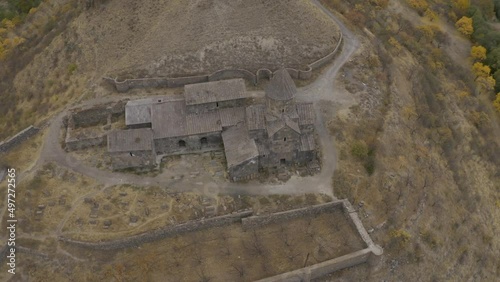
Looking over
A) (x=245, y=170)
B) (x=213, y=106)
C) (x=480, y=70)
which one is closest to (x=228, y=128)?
(x=213, y=106)

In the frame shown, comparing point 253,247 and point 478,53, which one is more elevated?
point 253,247

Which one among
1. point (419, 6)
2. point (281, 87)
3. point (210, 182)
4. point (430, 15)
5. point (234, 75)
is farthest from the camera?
point (419, 6)

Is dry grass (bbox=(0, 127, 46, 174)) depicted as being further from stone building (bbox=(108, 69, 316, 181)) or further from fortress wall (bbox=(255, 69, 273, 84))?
fortress wall (bbox=(255, 69, 273, 84))

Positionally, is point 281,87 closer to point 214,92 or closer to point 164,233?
point 214,92

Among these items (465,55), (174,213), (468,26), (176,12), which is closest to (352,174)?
(174,213)

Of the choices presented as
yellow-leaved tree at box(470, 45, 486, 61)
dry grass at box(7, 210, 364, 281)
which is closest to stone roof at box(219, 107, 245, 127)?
dry grass at box(7, 210, 364, 281)

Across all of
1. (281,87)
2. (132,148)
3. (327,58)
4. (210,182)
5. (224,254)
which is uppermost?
(281,87)

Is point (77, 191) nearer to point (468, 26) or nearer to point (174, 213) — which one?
point (174, 213)
